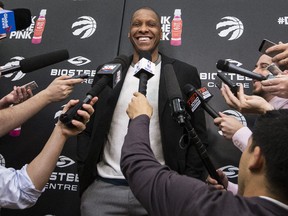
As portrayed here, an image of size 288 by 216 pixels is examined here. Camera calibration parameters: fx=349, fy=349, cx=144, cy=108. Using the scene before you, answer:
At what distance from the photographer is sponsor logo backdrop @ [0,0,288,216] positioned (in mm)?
2045

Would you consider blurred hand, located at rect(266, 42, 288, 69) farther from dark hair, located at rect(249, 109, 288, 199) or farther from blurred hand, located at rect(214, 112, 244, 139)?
dark hair, located at rect(249, 109, 288, 199)

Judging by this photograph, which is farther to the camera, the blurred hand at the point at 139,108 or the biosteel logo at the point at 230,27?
the biosteel logo at the point at 230,27

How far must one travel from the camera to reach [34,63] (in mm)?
1779

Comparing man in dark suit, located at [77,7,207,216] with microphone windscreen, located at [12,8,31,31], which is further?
microphone windscreen, located at [12,8,31,31]

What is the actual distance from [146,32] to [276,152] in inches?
49.0

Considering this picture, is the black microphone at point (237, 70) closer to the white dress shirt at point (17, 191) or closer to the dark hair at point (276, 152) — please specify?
the dark hair at point (276, 152)

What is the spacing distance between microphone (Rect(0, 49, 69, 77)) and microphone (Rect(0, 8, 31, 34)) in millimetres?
171

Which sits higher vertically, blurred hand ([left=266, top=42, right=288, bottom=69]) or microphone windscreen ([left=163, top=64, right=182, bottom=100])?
blurred hand ([left=266, top=42, right=288, bottom=69])

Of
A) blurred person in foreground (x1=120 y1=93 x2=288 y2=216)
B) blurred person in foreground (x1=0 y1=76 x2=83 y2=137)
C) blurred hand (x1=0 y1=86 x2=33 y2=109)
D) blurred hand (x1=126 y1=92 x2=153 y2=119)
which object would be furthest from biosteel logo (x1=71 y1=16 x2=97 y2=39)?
blurred person in foreground (x1=120 y1=93 x2=288 y2=216)

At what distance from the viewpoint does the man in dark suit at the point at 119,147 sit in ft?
5.28

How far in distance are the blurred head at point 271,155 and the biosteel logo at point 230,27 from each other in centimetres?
127

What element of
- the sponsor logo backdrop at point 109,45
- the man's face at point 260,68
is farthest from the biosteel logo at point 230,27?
the man's face at point 260,68

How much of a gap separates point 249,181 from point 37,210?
61.1 inches

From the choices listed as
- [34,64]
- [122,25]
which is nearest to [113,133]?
[34,64]
